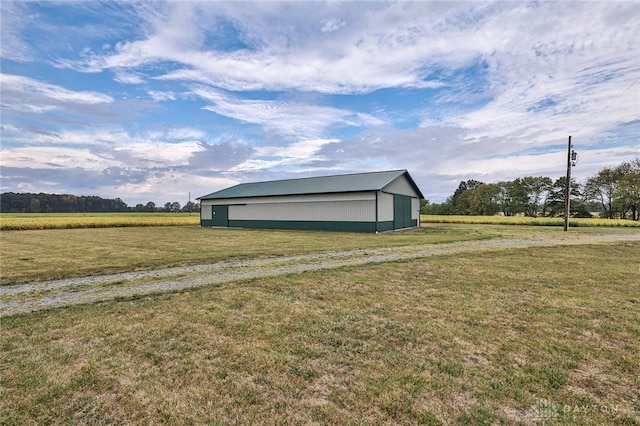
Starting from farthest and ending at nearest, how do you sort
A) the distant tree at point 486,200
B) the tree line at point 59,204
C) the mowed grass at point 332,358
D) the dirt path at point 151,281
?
the tree line at point 59,204, the distant tree at point 486,200, the dirt path at point 151,281, the mowed grass at point 332,358

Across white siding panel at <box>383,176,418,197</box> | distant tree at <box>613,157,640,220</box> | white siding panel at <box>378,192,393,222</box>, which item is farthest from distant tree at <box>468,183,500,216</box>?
white siding panel at <box>378,192,393,222</box>

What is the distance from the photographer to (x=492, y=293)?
6332 millimetres

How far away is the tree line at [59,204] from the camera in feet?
269

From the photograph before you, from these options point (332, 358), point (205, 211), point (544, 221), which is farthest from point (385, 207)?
point (544, 221)

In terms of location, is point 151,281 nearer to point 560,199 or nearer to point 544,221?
point 544,221

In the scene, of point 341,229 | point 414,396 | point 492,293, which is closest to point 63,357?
point 414,396

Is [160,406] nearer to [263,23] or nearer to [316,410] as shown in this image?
[316,410]

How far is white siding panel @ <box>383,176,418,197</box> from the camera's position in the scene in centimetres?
2551

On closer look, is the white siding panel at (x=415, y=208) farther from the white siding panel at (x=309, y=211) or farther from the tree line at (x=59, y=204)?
the tree line at (x=59, y=204)

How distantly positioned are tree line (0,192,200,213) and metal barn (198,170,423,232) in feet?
155

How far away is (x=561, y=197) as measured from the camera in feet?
193

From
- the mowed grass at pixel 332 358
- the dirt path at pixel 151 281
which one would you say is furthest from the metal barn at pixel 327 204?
the mowed grass at pixel 332 358

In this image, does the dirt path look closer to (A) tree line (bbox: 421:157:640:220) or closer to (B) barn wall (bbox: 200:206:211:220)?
(B) barn wall (bbox: 200:206:211:220)

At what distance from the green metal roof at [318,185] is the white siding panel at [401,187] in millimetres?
389
